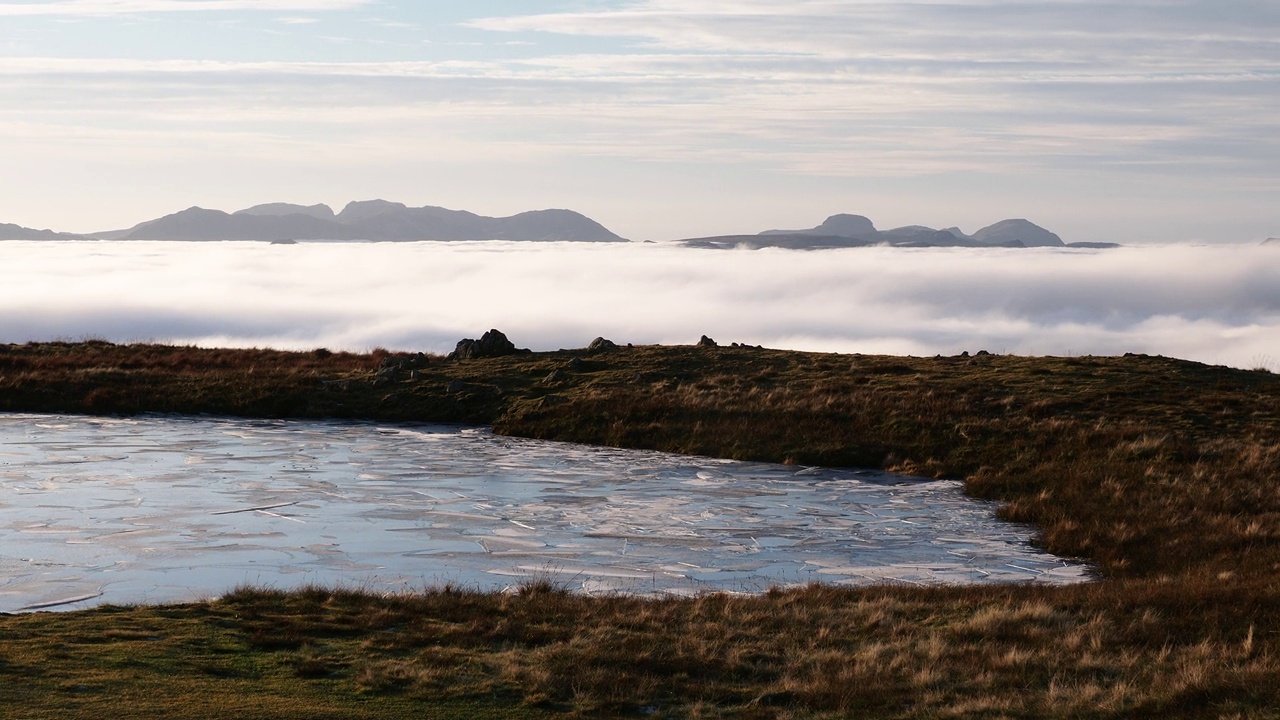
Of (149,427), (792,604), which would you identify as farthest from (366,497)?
(149,427)

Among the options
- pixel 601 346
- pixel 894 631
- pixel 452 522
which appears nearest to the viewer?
pixel 894 631

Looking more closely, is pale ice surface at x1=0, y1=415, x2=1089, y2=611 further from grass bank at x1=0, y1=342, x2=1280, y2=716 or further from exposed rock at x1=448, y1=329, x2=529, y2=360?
exposed rock at x1=448, y1=329, x2=529, y2=360

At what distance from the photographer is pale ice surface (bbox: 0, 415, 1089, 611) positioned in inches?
663

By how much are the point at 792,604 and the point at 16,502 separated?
599 inches

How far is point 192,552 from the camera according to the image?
704 inches

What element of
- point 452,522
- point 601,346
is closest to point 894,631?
point 452,522

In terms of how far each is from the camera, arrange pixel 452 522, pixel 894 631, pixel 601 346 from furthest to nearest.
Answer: pixel 601 346 < pixel 452 522 < pixel 894 631

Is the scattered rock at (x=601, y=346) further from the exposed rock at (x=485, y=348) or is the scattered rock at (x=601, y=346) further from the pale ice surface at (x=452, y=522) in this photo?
the pale ice surface at (x=452, y=522)

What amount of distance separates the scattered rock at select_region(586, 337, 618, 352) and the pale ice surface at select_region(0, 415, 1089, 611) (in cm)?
1447

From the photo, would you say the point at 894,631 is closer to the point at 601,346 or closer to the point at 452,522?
the point at 452,522

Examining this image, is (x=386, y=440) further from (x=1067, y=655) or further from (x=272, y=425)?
(x=1067, y=655)

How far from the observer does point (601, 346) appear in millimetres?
46125

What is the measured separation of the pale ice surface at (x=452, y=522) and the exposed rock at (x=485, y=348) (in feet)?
48.8

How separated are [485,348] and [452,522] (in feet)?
85.5
